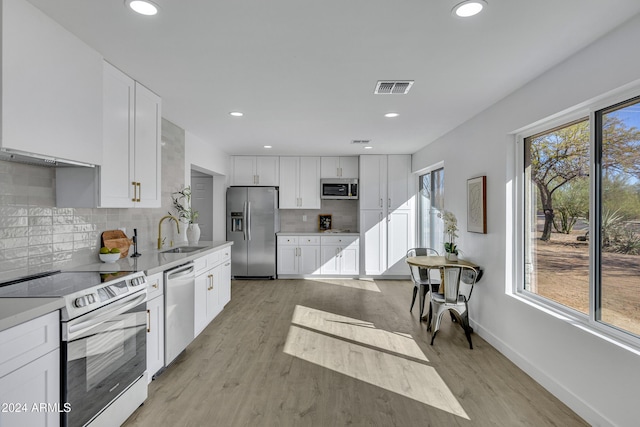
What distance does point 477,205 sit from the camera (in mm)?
3775

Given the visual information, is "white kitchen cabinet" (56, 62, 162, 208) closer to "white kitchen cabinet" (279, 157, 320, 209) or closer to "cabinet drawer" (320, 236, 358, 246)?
"white kitchen cabinet" (279, 157, 320, 209)

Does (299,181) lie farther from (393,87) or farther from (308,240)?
(393,87)

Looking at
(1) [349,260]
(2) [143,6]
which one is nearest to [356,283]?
(1) [349,260]

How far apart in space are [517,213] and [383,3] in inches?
93.9

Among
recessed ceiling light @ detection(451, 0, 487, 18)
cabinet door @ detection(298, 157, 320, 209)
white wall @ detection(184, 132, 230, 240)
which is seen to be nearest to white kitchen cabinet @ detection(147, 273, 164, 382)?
white wall @ detection(184, 132, 230, 240)

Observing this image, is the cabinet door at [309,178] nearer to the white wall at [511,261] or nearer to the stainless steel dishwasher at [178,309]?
the white wall at [511,261]

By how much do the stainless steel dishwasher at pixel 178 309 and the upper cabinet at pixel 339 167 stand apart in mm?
4049

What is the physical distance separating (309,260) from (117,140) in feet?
14.9

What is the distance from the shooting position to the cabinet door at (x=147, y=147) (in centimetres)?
296

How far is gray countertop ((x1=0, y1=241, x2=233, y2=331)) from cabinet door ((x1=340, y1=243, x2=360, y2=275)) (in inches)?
109

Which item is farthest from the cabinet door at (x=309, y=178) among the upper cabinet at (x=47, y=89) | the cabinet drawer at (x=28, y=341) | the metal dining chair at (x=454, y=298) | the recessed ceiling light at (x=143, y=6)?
the cabinet drawer at (x=28, y=341)

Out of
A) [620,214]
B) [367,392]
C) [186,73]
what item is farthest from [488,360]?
[186,73]

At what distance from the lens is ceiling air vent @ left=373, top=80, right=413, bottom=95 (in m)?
2.90

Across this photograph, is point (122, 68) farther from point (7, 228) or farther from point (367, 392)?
point (367, 392)
